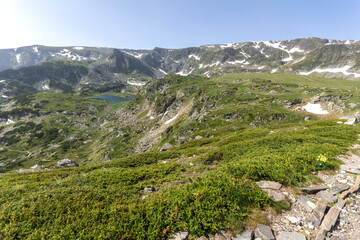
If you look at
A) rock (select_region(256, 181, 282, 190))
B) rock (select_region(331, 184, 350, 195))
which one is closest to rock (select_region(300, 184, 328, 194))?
rock (select_region(331, 184, 350, 195))

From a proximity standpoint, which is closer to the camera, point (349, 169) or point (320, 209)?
point (320, 209)

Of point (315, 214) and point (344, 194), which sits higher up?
point (344, 194)

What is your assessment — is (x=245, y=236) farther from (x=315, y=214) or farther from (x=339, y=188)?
(x=339, y=188)

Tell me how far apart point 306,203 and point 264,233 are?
3423mm

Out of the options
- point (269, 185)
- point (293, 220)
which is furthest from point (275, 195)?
point (293, 220)

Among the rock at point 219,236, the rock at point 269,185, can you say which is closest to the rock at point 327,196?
the rock at point 269,185

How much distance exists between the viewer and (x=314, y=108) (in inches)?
2125

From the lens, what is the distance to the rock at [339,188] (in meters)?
8.02

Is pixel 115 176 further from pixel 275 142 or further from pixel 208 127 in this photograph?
pixel 208 127

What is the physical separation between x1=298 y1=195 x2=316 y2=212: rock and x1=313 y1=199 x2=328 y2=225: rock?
222mm

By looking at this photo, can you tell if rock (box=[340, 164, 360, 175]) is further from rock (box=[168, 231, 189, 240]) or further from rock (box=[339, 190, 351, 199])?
rock (box=[168, 231, 189, 240])

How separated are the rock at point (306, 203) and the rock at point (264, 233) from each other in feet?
9.18

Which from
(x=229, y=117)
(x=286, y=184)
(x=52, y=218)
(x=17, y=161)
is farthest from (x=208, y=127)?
(x=17, y=161)

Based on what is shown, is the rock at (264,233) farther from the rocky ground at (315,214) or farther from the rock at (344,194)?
the rock at (344,194)
